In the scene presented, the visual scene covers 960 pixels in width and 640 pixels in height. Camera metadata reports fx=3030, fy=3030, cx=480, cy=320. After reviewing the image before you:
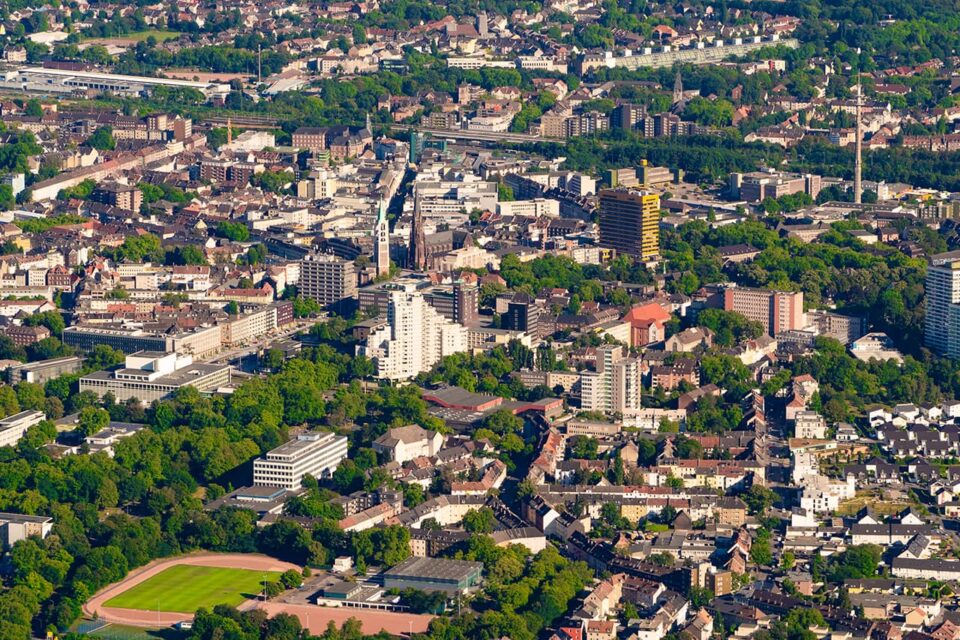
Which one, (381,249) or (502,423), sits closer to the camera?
(502,423)

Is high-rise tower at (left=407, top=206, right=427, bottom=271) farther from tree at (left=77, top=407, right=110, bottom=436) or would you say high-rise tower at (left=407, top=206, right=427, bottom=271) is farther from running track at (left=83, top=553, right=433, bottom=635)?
running track at (left=83, top=553, right=433, bottom=635)

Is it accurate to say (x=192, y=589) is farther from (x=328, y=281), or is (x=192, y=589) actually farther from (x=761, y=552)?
(x=328, y=281)

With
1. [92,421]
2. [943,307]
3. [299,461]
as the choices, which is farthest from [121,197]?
[299,461]

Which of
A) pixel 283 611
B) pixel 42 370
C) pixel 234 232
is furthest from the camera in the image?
pixel 234 232

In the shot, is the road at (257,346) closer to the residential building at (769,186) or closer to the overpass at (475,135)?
the residential building at (769,186)

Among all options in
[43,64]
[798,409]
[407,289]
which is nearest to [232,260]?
[407,289]

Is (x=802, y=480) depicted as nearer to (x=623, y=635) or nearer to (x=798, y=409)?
(x=798, y=409)
